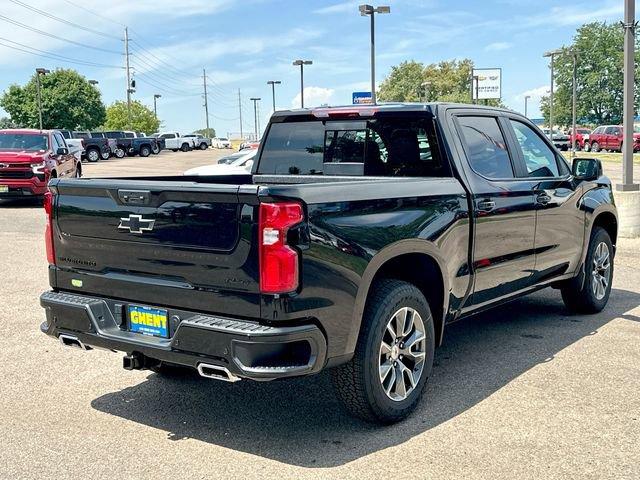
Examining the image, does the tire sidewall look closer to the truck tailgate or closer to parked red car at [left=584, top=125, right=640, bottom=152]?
the truck tailgate

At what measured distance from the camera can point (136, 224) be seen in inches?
160

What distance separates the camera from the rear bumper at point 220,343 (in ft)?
12.0

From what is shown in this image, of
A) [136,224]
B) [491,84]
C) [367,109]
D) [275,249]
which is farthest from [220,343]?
[491,84]

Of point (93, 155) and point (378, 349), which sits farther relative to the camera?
point (93, 155)

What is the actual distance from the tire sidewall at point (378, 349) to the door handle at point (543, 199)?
175 cm

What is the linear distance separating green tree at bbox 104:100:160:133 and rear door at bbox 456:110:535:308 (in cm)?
10957

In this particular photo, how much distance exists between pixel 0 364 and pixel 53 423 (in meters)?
1.45

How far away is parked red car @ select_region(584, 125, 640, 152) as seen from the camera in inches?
2085

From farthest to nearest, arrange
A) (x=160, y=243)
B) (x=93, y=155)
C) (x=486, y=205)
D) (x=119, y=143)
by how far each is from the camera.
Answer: (x=119, y=143)
(x=93, y=155)
(x=486, y=205)
(x=160, y=243)

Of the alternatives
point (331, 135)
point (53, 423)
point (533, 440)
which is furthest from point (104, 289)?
point (533, 440)

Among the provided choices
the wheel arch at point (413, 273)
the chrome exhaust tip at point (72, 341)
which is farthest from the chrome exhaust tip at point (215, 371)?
the chrome exhaust tip at point (72, 341)

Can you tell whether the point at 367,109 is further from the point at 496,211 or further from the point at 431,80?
the point at 431,80

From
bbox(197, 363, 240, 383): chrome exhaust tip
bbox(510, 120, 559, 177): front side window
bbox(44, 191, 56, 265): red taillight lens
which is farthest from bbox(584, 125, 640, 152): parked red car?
bbox(197, 363, 240, 383): chrome exhaust tip

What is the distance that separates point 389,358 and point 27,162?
14619 mm
